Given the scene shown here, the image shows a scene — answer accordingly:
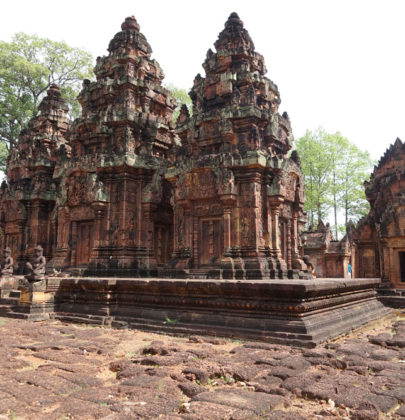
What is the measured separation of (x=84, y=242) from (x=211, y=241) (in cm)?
547

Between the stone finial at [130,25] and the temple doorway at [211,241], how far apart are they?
29.6 feet

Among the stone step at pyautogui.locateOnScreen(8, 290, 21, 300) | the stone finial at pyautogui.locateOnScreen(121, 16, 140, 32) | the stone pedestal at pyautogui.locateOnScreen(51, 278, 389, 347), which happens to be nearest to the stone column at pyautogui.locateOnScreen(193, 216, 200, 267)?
the stone pedestal at pyautogui.locateOnScreen(51, 278, 389, 347)

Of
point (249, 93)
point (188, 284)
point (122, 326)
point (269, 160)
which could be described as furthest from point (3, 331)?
point (249, 93)

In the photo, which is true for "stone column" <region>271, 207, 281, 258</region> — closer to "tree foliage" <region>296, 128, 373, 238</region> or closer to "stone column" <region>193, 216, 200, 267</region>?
"stone column" <region>193, 216, 200, 267</region>

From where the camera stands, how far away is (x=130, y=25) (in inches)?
603

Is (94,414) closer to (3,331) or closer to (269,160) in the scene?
(3,331)

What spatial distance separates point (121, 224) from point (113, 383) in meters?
9.02

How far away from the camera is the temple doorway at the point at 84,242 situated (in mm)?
13844

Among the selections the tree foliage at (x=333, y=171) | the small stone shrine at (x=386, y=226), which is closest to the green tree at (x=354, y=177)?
the tree foliage at (x=333, y=171)

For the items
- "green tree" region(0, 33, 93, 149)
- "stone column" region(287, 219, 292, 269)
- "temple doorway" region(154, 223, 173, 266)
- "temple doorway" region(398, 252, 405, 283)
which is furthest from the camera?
"green tree" region(0, 33, 93, 149)

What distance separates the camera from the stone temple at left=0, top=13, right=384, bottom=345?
742 cm

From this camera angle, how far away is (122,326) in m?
8.11

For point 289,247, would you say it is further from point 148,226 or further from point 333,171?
point 333,171

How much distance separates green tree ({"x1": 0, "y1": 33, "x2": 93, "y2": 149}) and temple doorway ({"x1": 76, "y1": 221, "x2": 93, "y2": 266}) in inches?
532
